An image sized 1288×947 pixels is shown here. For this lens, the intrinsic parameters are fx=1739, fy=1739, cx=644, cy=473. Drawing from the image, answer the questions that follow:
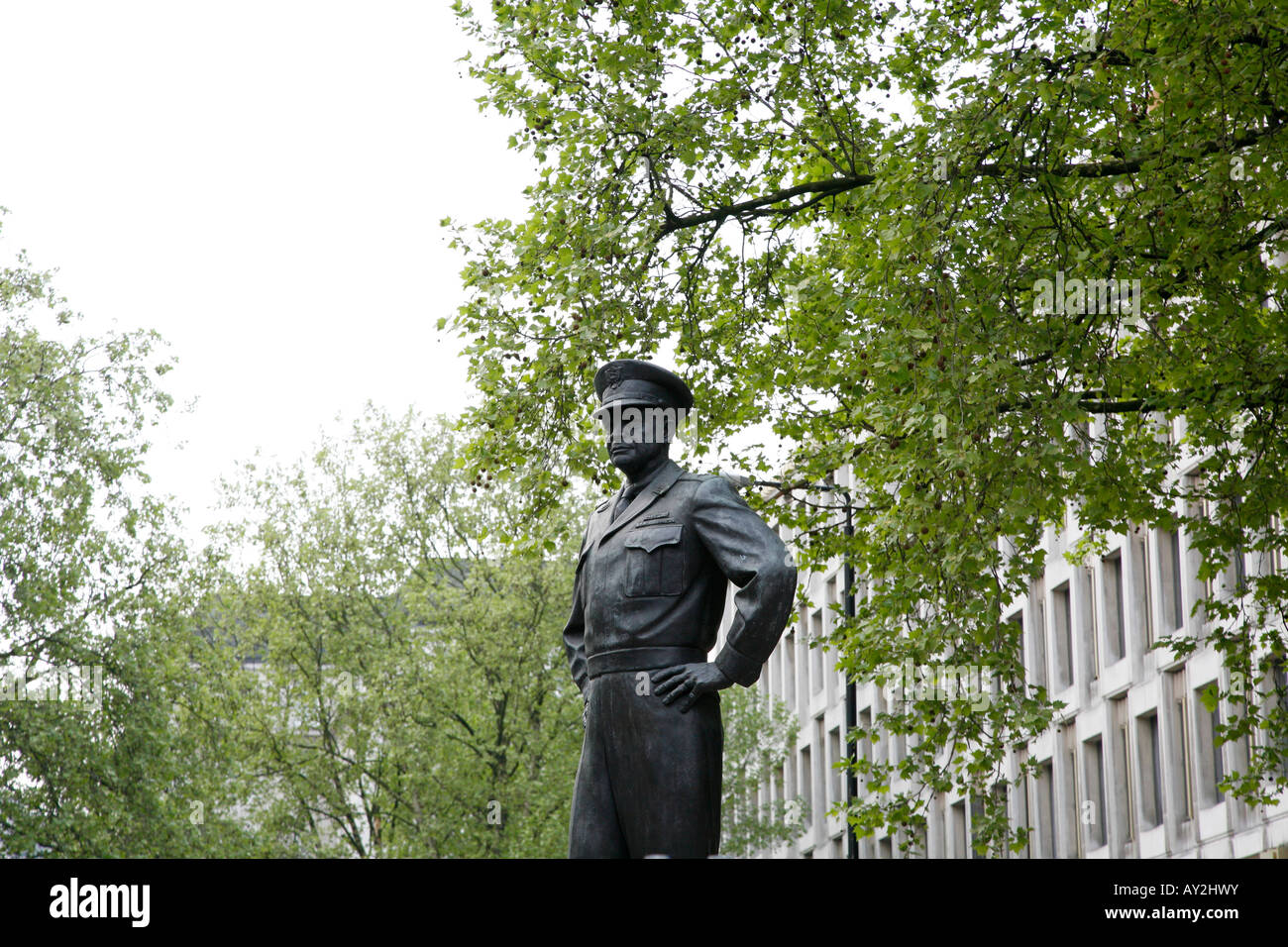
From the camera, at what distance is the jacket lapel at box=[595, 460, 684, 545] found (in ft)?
24.1

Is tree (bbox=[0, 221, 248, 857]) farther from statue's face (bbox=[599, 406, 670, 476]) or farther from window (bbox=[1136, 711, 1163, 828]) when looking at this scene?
statue's face (bbox=[599, 406, 670, 476])

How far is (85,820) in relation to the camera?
1114 inches

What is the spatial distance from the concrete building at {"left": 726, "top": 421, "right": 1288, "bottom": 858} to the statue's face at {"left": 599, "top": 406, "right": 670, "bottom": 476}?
21329 mm

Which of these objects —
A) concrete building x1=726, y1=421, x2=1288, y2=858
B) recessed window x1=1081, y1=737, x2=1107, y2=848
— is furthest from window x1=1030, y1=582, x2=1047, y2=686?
recessed window x1=1081, y1=737, x2=1107, y2=848

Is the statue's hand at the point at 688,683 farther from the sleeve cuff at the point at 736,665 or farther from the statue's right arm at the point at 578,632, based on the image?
the statue's right arm at the point at 578,632

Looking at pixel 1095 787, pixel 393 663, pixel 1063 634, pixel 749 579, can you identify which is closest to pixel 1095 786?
pixel 1095 787

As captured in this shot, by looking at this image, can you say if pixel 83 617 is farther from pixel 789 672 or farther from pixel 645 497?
pixel 789 672

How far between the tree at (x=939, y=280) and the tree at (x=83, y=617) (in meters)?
13.4

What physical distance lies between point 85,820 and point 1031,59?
20902 millimetres

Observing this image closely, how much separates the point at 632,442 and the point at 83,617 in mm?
24820

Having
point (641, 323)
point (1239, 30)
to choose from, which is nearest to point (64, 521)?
point (641, 323)
